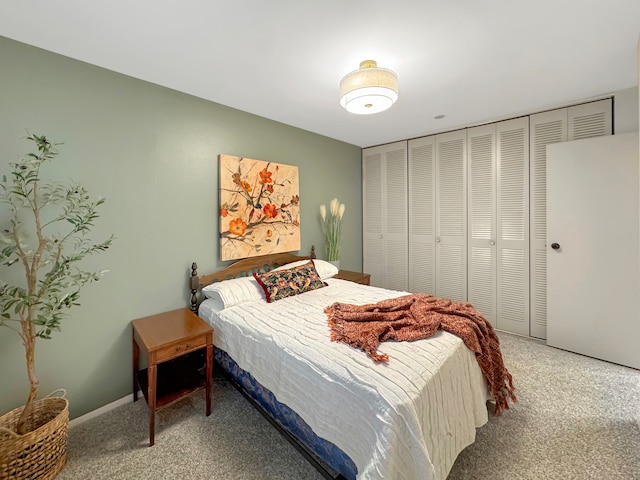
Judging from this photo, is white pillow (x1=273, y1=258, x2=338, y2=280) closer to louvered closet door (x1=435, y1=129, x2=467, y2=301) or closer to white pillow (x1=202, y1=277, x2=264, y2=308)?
white pillow (x1=202, y1=277, x2=264, y2=308)

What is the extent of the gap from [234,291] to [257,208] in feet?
2.99

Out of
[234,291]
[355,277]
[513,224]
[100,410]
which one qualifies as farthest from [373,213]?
[100,410]

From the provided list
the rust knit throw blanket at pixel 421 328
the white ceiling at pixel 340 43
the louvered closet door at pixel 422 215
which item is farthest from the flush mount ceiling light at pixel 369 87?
the louvered closet door at pixel 422 215

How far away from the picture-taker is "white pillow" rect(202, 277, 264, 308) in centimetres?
229

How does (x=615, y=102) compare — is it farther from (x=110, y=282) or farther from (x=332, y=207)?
(x=110, y=282)

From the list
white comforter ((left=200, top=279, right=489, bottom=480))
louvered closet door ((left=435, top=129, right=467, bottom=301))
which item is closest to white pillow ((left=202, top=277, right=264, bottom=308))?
white comforter ((left=200, top=279, right=489, bottom=480))

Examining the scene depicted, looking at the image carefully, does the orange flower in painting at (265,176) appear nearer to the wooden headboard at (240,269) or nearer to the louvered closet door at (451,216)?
the wooden headboard at (240,269)

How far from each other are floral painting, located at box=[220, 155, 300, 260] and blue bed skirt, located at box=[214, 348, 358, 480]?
1032mm

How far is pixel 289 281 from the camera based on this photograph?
8.69 feet

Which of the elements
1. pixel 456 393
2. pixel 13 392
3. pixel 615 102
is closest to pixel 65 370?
pixel 13 392

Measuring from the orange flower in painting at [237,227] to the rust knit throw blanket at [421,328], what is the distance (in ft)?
4.03

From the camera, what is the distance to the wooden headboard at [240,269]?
243 centimetres

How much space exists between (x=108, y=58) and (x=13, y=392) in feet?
7.30

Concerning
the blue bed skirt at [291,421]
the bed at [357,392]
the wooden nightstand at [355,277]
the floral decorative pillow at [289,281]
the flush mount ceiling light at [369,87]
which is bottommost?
the blue bed skirt at [291,421]
